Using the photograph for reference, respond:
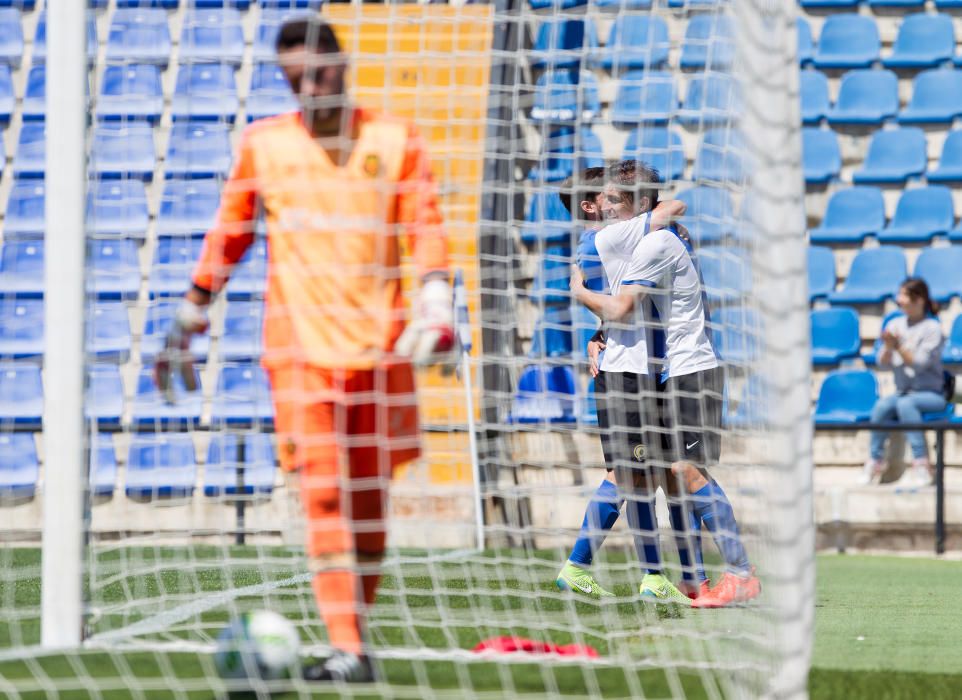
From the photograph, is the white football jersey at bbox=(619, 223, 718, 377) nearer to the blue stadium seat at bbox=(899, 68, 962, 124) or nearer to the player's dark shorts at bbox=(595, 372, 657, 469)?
the player's dark shorts at bbox=(595, 372, 657, 469)

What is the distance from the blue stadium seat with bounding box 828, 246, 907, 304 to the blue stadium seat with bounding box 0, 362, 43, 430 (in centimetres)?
498

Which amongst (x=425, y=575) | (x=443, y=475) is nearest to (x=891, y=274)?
(x=443, y=475)

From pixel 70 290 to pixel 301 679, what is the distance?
125 cm

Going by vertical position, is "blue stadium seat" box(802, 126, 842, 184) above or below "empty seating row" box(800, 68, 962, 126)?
below

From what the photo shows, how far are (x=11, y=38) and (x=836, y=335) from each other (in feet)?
19.6

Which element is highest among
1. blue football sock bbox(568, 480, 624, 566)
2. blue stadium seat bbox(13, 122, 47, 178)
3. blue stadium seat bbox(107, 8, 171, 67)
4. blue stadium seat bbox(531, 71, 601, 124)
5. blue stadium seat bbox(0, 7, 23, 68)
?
blue stadium seat bbox(0, 7, 23, 68)

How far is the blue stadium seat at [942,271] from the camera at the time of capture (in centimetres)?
912

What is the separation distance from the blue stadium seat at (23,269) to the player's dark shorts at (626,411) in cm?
461

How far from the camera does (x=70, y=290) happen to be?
381 cm

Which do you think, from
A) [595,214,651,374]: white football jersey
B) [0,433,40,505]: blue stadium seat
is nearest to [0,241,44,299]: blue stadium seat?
[0,433,40,505]: blue stadium seat

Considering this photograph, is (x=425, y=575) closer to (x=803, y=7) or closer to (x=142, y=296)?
(x=142, y=296)

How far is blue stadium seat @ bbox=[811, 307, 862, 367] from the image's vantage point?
9.04 m

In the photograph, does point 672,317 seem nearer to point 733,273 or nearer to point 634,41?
point 733,273

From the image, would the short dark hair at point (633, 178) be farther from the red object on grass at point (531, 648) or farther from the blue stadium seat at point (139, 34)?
the blue stadium seat at point (139, 34)
